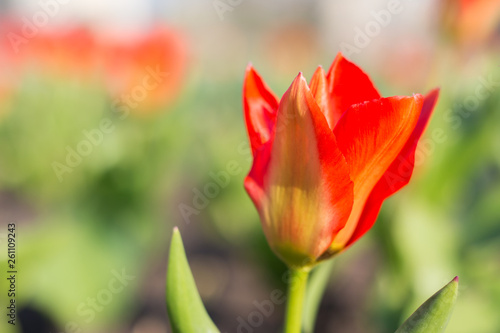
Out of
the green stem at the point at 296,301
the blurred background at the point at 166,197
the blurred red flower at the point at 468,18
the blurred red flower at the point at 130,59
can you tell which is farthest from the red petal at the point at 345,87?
the blurred red flower at the point at 130,59

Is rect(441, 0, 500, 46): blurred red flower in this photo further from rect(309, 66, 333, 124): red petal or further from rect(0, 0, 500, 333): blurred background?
rect(309, 66, 333, 124): red petal

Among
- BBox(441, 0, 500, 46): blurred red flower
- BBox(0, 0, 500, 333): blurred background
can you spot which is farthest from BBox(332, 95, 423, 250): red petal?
BBox(441, 0, 500, 46): blurred red flower

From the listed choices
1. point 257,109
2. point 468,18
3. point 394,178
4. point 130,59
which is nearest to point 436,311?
point 394,178

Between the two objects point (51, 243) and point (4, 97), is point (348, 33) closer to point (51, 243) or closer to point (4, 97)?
point (4, 97)

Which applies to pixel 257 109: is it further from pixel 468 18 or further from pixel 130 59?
pixel 130 59

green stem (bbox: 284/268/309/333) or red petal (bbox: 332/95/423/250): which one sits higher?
red petal (bbox: 332/95/423/250)

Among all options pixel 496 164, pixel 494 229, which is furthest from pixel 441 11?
pixel 496 164

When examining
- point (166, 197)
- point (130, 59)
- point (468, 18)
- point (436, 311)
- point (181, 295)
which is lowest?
point (436, 311)
